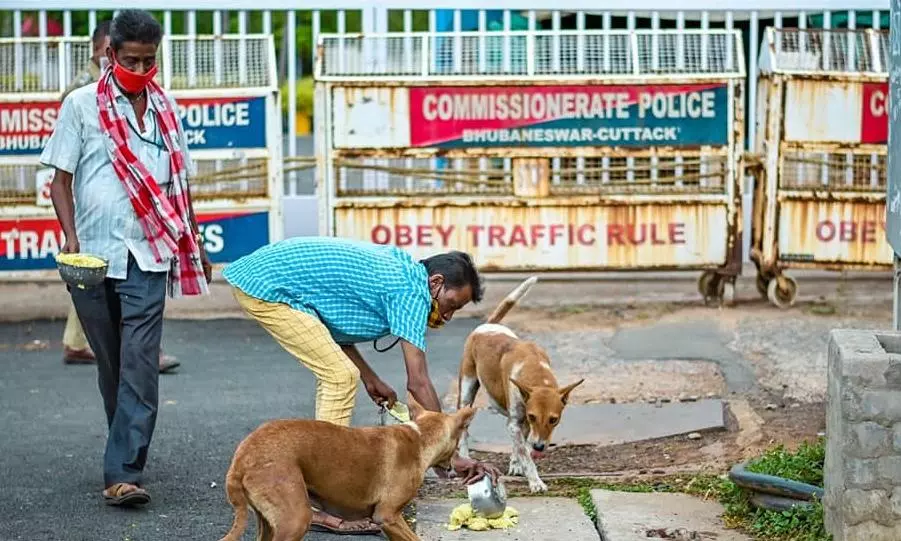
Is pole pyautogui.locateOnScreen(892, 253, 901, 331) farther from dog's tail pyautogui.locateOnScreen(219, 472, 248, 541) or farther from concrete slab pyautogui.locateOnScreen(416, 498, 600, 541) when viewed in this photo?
dog's tail pyautogui.locateOnScreen(219, 472, 248, 541)

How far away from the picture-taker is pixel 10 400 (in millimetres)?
8383

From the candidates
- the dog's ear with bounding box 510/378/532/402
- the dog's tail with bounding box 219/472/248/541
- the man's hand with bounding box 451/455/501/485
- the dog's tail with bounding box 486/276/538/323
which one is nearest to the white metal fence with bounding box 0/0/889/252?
the dog's tail with bounding box 486/276/538/323

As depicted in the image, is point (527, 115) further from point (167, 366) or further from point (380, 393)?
point (380, 393)

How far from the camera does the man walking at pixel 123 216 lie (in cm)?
608

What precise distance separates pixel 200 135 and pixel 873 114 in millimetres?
4746

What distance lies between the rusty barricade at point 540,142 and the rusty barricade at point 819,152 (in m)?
0.27

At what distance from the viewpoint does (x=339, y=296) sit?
5688 mm

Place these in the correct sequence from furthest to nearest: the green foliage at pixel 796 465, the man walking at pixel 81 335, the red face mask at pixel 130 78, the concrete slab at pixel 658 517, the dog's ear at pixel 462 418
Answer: the man walking at pixel 81 335, the red face mask at pixel 130 78, the green foliage at pixel 796 465, the concrete slab at pixel 658 517, the dog's ear at pixel 462 418

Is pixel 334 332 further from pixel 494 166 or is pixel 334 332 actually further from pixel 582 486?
pixel 494 166

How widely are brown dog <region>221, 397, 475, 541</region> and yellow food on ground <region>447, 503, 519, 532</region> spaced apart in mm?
436

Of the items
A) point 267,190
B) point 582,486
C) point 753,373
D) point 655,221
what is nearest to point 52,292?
point 267,190

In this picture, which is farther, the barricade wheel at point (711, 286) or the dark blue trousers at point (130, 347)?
the barricade wheel at point (711, 286)

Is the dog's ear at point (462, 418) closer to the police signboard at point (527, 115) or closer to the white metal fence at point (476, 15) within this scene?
the police signboard at point (527, 115)

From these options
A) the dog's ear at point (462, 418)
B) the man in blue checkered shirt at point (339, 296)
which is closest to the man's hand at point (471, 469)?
the man in blue checkered shirt at point (339, 296)
